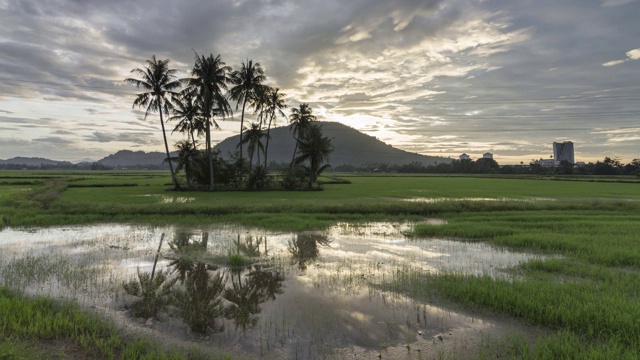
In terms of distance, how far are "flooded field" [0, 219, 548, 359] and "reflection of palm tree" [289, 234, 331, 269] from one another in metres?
0.04

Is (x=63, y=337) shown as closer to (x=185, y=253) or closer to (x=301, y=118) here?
(x=185, y=253)

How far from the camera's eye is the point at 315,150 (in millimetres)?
44375

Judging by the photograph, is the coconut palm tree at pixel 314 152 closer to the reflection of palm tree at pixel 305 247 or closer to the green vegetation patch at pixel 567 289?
the reflection of palm tree at pixel 305 247

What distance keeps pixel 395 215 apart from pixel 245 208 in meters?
10.1

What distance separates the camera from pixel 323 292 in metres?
8.18

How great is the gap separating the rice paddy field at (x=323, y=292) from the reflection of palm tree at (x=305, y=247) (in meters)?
0.08

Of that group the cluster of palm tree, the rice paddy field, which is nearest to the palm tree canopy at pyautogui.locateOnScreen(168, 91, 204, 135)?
the cluster of palm tree

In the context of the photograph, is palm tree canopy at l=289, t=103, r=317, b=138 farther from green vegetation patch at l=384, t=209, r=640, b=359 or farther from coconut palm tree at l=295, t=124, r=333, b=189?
green vegetation patch at l=384, t=209, r=640, b=359

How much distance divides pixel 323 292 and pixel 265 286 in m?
1.60

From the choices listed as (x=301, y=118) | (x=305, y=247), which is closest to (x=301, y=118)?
(x=301, y=118)

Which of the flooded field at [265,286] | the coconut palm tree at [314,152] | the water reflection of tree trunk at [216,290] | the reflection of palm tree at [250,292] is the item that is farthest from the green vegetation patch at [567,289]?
the coconut palm tree at [314,152]

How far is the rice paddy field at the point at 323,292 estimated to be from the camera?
218 inches

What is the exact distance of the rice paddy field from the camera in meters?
5.53

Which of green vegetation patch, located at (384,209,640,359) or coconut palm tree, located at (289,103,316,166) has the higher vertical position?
coconut palm tree, located at (289,103,316,166)
